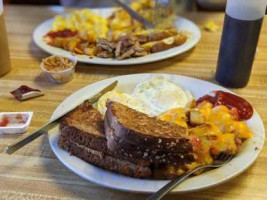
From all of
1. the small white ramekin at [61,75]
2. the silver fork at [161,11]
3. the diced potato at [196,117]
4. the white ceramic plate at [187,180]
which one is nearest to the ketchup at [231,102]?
the white ceramic plate at [187,180]

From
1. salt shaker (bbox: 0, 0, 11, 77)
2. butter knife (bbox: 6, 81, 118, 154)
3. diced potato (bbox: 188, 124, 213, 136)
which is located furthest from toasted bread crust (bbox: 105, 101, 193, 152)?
salt shaker (bbox: 0, 0, 11, 77)

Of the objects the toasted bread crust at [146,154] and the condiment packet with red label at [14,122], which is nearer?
the toasted bread crust at [146,154]

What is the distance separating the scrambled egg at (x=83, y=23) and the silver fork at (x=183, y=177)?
1.05m

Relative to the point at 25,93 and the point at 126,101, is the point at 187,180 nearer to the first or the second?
the point at 126,101

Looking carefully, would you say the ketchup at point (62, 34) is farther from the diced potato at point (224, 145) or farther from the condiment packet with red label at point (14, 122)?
the diced potato at point (224, 145)

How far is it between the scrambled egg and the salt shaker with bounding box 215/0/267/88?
68cm

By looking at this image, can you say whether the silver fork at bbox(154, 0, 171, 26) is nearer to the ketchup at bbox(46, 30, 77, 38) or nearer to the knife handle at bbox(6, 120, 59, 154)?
the ketchup at bbox(46, 30, 77, 38)

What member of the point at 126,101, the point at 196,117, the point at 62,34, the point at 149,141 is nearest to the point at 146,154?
the point at 149,141

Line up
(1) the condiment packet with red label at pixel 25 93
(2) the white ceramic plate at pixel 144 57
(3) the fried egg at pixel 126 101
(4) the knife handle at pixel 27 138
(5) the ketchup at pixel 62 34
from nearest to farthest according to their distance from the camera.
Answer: (4) the knife handle at pixel 27 138 → (3) the fried egg at pixel 126 101 → (1) the condiment packet with red label at pixel 25 93 → (2) the white ceramic plate at pixel 144 57 → (5) the ketchup at pixel 62 34

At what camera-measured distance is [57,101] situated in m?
1.53

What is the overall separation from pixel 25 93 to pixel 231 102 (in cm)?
79

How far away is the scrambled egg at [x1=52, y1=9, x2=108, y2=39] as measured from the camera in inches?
79.1

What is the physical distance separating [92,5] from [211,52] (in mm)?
1207

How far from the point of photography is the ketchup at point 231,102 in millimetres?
1323
